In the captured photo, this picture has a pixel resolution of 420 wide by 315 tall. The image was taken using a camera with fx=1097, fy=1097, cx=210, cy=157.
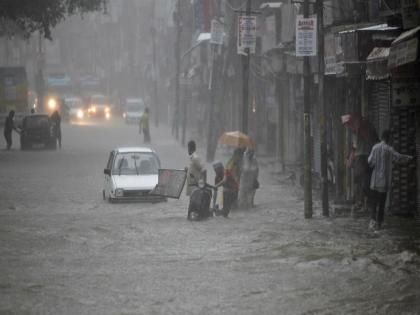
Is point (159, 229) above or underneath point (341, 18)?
underneath

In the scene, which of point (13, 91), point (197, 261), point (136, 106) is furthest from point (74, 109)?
point (197, 261)

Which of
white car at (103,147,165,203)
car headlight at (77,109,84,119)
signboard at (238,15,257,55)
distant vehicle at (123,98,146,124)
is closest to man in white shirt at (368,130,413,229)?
white car at (103,147,165,203)

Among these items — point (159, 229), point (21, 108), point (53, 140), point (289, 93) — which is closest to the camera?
point (159, 229)

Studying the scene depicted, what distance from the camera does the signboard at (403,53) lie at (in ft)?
52.9

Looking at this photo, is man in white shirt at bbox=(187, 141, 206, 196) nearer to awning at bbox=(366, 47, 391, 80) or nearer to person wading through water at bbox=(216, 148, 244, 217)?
person wading through water at bbox=(216, 148, 244, 217)

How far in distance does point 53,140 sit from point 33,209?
23457 millimetres

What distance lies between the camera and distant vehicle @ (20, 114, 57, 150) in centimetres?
4703

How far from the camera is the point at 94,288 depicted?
550 inches

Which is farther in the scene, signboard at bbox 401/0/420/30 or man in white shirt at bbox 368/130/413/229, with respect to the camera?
man in white shirt at bbox 368/130/413/229

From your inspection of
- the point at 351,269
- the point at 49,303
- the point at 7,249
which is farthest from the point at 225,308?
the point at 7,249

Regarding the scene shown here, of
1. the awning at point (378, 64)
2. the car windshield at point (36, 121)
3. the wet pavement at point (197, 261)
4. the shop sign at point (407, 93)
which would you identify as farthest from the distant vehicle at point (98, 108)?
the shop sign at point (407, 93)

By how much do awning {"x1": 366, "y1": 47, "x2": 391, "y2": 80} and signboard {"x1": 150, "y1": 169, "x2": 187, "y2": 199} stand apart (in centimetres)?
562

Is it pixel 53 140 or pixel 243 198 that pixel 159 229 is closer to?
pixel 243 198

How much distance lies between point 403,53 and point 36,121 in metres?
32.2
